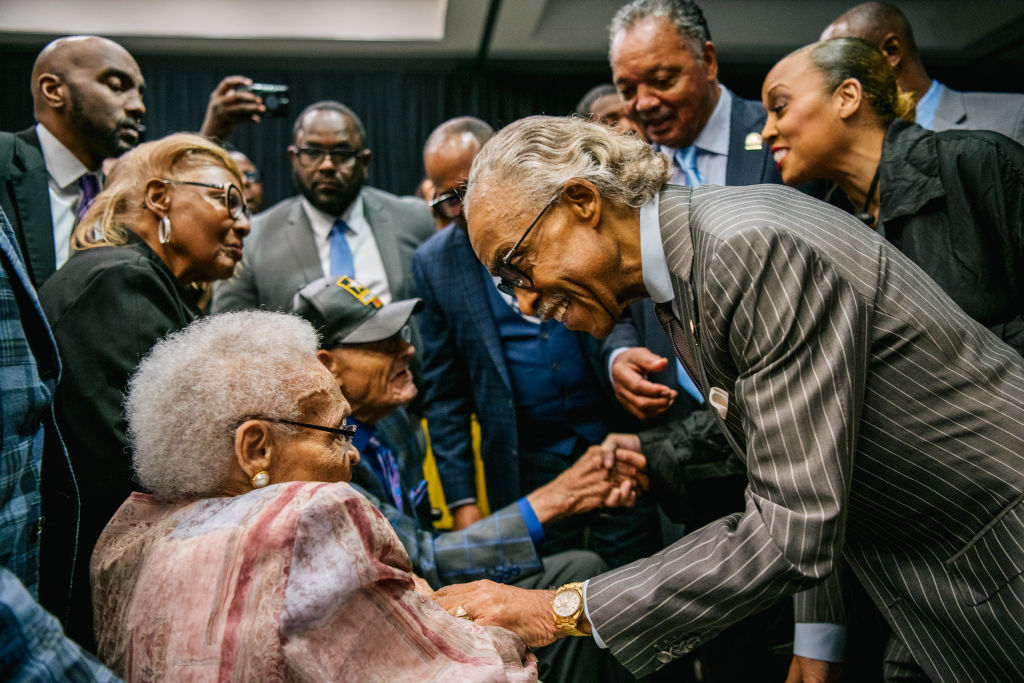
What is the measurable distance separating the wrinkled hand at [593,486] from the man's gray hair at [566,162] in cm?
103

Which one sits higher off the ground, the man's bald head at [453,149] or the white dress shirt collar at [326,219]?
the man's bald head at [453,149]

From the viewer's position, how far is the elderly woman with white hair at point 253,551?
1.22 meters

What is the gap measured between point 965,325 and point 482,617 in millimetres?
1072

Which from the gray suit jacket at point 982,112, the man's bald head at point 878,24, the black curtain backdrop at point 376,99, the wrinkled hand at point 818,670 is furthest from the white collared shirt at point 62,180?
the black curtain backdrop at point 376,99

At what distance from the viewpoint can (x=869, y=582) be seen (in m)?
1.70

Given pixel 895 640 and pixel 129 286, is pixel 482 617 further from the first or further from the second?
pixel 129 286

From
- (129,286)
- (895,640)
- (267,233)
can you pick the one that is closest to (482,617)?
(895,640)

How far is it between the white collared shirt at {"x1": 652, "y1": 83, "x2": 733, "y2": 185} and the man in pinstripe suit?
52.2 inches

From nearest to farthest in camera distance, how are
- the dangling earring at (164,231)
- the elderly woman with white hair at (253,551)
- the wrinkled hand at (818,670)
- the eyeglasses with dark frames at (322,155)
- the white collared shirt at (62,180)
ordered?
the elderly woman with white hair at (253,551) → the wrinkled hand at (818,670) → the dangling earring at (164,231) → the white collared shirt at (62,180) → the eyeglasses with dark frames at (322,155)

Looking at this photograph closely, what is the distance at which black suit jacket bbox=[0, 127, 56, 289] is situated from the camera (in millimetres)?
2738

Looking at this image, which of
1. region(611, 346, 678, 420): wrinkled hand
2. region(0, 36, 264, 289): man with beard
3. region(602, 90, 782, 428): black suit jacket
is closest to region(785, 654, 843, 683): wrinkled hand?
region(611, 346, 678, 420): wrinkled hand

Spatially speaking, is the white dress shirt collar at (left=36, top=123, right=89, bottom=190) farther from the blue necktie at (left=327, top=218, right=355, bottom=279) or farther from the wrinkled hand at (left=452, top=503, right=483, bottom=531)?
the wrinkled hand at (left=452, top=503, right=483, bottom=531)

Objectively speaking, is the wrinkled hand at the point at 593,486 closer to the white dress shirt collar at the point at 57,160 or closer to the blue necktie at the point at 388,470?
the blue necktie at the point at 388,470

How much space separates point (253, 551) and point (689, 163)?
7.33 ft
